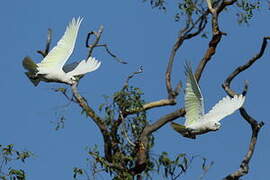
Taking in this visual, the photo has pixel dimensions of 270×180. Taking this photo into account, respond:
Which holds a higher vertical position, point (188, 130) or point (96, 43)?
point (96, 43)

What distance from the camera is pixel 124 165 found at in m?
14.8

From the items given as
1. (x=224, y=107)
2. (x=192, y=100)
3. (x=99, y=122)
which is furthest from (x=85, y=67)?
(x=224, y=107)

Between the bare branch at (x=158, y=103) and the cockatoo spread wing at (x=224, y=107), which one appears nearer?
the cockatoo spread wing at (x=224, y=107)

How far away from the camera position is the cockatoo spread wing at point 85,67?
15516 millimetres

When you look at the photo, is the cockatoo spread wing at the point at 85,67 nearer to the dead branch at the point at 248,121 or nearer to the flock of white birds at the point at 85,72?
the flock of white birds at the point at 85,72

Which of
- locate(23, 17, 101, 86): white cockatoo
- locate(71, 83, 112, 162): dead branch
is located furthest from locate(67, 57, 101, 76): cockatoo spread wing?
locate(71, 83, 112, 162): dead branch

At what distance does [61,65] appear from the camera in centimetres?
1566

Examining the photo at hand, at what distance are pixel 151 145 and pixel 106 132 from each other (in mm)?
668

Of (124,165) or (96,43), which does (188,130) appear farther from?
(96,43)

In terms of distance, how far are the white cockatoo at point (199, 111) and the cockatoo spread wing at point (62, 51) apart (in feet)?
6.97

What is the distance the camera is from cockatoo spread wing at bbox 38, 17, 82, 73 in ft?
50.9

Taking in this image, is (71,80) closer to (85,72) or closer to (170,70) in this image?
(85,72)

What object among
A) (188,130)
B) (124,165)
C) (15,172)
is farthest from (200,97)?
(15,172)

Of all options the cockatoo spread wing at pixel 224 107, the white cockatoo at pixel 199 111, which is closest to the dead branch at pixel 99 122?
the white cockatoo at pixel 199 111
